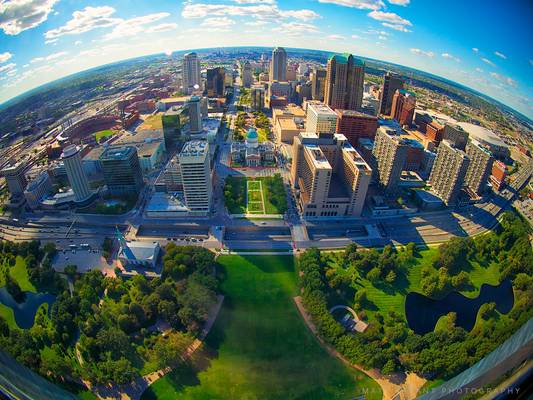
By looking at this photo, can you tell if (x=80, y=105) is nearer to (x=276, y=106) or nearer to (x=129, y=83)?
(x=129, y=83)

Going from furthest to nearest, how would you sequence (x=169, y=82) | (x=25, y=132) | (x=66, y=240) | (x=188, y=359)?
(x=169, y=82) < (x=25, y=132) < (x=66, y=240) < (x=188, y=359)

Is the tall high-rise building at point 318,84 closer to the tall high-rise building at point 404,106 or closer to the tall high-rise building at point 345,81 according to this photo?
the tall high-rise building at point 345,81

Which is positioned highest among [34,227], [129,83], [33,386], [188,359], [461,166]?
[33,386]

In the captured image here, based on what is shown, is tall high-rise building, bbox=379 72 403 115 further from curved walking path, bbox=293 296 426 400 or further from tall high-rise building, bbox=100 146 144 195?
curved walking path, bbox=293 296 426 400

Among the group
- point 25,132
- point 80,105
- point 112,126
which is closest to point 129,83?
point 80,105

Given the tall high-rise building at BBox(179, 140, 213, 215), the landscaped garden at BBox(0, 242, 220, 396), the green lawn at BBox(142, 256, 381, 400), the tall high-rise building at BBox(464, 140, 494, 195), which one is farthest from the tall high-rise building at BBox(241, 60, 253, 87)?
the green lawn at BBox(142, 256, 381, 400)

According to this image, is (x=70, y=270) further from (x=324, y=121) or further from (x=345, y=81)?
(x=345, y=81)
